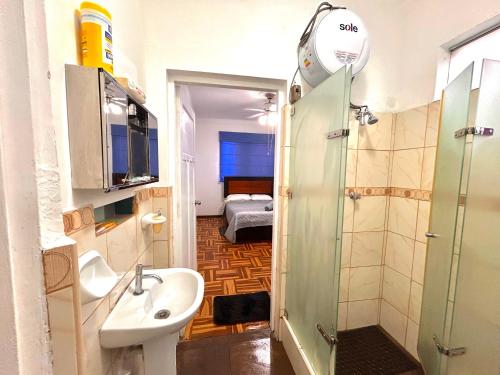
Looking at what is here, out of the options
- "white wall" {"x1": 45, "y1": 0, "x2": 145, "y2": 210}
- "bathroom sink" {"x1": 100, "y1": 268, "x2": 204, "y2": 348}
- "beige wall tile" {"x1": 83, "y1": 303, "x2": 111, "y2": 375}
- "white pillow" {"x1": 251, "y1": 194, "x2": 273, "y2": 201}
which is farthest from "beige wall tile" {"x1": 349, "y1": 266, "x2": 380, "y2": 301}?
"white pillow" {"x1": 251, "y1": 194, "x2": 273, "y2": 201}

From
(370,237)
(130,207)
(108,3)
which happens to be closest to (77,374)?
(130,207)

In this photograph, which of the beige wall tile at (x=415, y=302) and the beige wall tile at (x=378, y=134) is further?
the beige wall tile at (x=378, y=134)

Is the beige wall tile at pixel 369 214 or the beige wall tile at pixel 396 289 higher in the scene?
the beige wall tile at pixel 369 214

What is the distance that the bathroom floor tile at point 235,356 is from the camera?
147cm

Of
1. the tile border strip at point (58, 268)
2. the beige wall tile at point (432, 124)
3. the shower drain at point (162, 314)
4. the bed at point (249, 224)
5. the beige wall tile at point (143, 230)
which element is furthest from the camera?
the bed at point (249, 224)

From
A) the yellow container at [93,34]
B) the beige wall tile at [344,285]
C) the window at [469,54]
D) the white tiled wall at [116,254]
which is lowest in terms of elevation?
the beige wall tile at [344,285]

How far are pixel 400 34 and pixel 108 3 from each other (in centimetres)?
184

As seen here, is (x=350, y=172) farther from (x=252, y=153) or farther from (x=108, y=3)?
(x=252, y=153)

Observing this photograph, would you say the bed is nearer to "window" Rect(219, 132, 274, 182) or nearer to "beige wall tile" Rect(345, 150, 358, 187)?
"window" Rect(219, 132, 274, 182)

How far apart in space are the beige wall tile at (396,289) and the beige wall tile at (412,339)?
0.08 meters

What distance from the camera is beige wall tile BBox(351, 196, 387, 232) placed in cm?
164

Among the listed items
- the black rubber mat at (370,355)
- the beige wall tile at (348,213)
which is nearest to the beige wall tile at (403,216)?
the beige wall tile at (348,213)

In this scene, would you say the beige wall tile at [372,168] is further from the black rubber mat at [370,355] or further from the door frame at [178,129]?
the black rubber mat at [370,355]

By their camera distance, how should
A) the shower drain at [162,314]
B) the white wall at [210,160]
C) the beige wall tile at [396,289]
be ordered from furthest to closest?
the white wall at [210,160] → the beige wall tile at [396,289] → the shower drain at [162,314]
